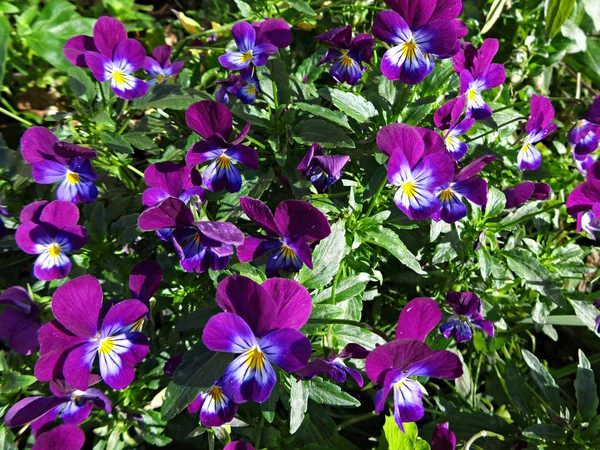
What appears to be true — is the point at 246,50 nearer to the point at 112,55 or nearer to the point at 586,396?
the point at 112,55

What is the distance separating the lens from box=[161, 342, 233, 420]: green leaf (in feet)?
4.76

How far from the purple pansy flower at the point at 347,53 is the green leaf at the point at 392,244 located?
0.61 meters

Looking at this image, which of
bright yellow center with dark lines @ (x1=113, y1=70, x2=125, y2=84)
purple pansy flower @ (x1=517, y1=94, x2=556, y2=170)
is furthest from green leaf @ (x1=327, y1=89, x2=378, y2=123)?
bright yellow center with dark lines @ (x1=113, y1=70, x2=125, y2=84)

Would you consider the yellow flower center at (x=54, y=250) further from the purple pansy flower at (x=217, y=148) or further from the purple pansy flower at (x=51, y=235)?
the purple pansy flower at (x=217, y=148)

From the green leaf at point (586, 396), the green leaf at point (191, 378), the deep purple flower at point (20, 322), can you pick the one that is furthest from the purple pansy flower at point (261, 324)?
the green leaf at point (586, 396)

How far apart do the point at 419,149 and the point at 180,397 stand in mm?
888

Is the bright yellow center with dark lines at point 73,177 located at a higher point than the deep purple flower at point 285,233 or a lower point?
lower

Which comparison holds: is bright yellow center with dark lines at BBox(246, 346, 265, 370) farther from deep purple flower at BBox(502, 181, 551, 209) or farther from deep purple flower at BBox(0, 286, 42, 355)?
deep purple flower at BBox(502, 181, 551, 209)

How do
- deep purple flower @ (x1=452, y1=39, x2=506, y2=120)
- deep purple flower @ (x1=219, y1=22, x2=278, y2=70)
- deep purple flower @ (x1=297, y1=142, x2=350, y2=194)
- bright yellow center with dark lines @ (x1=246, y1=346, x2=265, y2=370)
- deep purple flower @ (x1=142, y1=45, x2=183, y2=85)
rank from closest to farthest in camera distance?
bright yellow center with dark lines @ (x1=246, y1=346, x2=265, y2=370) → deep purple flower @ (x1=297, y1=142, x2=350, y2=194) → deep purple flower @ (x1=452, y1=39, x2=506, y2=120) → deep purple flower @ (x1=219, y1=22, x2=278, y2=70) → deep purple flower @ (x1=142, y1=45, x2=183, y2=85)

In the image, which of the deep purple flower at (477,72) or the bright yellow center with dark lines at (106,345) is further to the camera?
the deep purple flower at (477,72)

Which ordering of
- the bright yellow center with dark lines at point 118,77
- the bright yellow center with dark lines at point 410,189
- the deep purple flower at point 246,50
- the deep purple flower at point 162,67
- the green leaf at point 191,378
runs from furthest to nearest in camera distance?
the deep purple flower at point 162,67
the bright yellow center with dark lines at point 118,77
the deep purple flower at point 246,50
the bright yellow center with dark lines at point 410,189
the green leaf at point 191,378

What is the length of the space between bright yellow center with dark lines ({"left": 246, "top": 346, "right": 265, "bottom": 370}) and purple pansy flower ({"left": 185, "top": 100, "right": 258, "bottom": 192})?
0.59m

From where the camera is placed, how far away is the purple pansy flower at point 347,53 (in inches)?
77.3

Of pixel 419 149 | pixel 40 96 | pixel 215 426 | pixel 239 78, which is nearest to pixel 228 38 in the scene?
pixel 239 78
